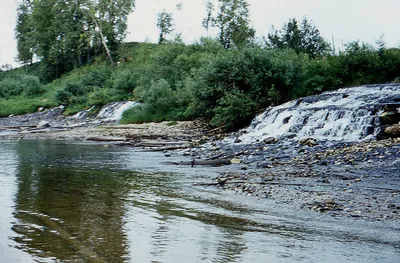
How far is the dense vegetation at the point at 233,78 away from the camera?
27297 millimetres

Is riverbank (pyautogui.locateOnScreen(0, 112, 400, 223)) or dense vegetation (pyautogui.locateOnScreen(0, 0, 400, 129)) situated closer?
riverbank (pyautogui.locateOnScreen(0, 112, 400, 223))

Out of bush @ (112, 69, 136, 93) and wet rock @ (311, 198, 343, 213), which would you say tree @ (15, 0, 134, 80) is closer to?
bush @ (112, 69, 136, 93)

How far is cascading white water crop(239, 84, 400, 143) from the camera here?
1814 cm

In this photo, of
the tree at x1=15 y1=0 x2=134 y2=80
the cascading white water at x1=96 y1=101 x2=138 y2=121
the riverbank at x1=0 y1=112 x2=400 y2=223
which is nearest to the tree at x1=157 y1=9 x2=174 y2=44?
the tree at x1=15 y1=0 x2=134 y2=80

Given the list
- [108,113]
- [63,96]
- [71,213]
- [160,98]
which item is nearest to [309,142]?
[71,213]

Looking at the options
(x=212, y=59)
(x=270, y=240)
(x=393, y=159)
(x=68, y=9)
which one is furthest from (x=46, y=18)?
(x=270, y=240)

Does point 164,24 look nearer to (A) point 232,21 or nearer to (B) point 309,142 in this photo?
(A) point 232,21

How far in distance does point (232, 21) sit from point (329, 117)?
135 ft

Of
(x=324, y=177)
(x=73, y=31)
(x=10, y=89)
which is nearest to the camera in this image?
(x=324, y=177)

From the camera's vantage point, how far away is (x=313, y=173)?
1127 centimetres

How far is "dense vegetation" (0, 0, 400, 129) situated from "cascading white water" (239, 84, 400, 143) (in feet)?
8.36

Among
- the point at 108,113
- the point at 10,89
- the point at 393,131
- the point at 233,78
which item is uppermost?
the point at 10,89

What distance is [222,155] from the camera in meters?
15.8

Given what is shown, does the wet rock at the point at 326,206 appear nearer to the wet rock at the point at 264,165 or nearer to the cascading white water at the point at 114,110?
the wet rock at the point at 264,165
